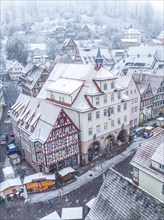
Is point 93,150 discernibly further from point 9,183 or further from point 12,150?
point 9,183

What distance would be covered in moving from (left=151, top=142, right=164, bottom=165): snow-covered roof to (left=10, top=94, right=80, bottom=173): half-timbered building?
16214mm

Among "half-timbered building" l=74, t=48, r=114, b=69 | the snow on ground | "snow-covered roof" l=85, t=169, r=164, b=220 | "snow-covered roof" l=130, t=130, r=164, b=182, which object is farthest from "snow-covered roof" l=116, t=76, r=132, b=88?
"half-timbered building" l=74, t=48, r=114, b=69

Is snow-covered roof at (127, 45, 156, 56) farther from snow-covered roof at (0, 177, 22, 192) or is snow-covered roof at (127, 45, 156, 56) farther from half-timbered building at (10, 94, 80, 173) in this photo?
snow-covered roof at (0, 177, 22, 192)

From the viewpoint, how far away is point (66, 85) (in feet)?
158

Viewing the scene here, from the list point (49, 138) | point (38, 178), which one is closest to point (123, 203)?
point (38, 178)

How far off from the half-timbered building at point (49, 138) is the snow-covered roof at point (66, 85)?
13.5 ft

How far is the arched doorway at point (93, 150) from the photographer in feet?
154

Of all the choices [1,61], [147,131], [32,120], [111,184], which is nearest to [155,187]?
[111,184]

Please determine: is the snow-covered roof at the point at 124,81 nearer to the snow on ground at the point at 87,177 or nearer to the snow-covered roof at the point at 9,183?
the snow on ground at the point at 87,177

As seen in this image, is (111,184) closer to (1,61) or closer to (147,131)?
(147,131)

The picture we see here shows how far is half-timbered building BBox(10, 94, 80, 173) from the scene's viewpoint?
4066 cm

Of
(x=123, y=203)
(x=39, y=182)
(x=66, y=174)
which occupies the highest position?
(x=123, y=203)

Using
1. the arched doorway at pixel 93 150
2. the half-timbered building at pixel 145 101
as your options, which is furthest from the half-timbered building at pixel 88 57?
the arched doorway at pixel 93 150

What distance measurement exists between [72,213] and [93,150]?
16721 millimetres
